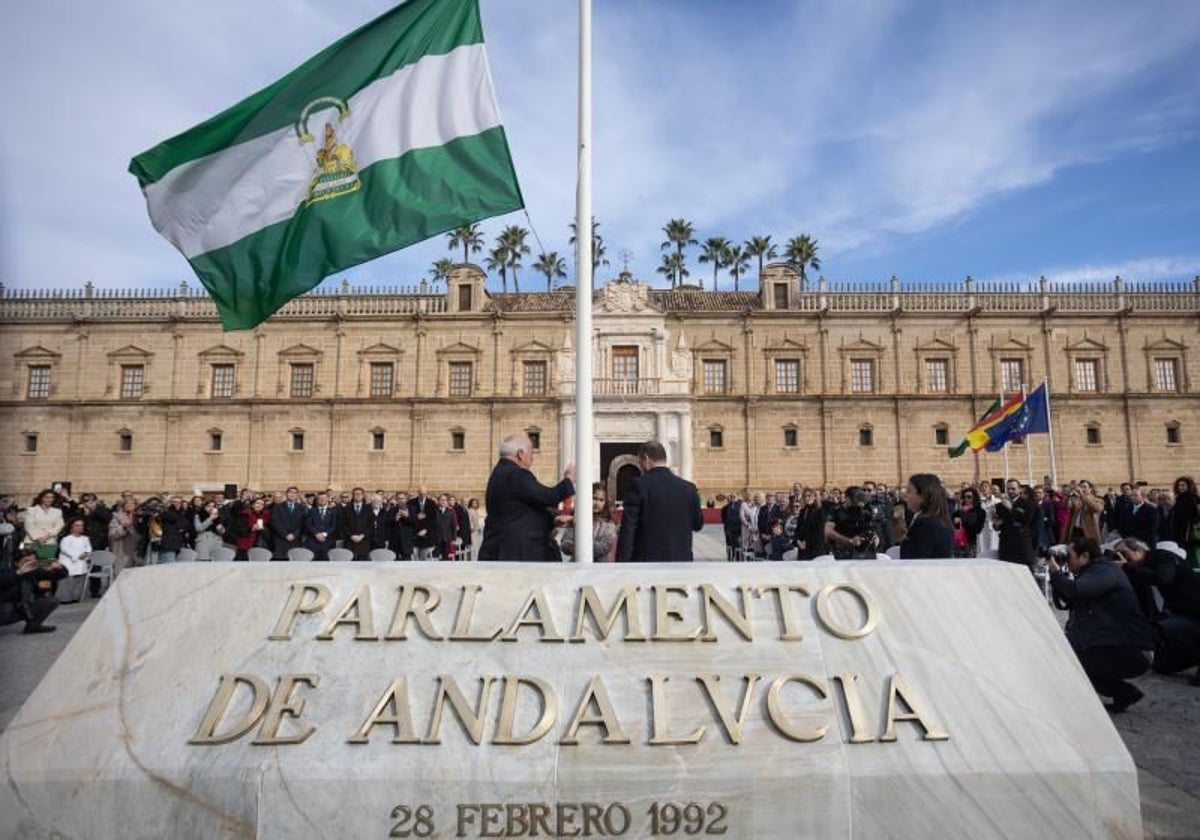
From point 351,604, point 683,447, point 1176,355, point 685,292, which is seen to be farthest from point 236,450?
point 1176,355

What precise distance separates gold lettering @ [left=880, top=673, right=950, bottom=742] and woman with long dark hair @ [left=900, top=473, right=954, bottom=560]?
231 cm

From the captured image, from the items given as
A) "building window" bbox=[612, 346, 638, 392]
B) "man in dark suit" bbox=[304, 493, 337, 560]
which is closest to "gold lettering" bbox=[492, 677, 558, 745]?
"man in dark suit" bbox=[304, 493, 337, 560]

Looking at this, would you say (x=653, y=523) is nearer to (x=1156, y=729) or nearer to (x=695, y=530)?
(x=695, y=530)

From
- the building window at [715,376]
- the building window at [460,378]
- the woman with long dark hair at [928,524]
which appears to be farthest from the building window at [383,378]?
the woman with long dark hair at [928,524]

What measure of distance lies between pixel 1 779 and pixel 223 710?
2.44ft

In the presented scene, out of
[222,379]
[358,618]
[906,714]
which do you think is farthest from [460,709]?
[222,379]

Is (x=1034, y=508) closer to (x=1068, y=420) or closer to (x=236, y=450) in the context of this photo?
(x=1068, y=420)

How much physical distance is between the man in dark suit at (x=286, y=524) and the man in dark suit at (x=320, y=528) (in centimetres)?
12

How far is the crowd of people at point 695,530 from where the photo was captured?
485cm

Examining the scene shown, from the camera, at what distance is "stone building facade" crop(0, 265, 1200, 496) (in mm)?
30594

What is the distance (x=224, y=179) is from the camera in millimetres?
4566

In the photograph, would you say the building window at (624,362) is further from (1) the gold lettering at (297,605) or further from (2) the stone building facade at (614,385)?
(1) the gold lettering at (297,605)

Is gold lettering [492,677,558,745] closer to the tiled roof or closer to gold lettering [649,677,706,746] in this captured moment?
gold lettering [649,677,706,746]

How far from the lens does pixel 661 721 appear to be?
8.49 feet
